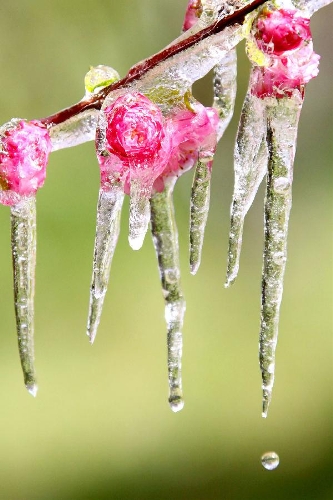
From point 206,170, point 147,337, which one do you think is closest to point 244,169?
point 206,170

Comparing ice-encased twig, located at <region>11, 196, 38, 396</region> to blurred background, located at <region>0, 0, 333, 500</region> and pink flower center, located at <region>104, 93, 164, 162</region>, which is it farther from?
blurred background, located at <region>0, 0, 333, 500</region>

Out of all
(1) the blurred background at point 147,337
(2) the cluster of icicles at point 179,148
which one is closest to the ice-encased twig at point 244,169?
(2) the cluster of icicles at point 179,148

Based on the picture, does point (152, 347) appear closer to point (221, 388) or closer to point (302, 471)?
point (221, 388)

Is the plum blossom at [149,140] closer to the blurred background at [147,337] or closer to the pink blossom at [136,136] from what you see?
the pink blossom at [136,136]

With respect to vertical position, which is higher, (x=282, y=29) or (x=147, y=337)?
(x=147, y=337)

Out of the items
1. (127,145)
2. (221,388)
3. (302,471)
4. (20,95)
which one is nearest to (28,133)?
(127,145)

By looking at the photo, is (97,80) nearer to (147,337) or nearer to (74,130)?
(74,130)
